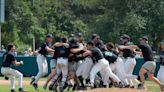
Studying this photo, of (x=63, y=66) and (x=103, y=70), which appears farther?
(x=103, y=70)

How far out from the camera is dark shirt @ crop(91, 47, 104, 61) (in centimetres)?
1906

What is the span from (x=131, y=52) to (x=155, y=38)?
24.7m

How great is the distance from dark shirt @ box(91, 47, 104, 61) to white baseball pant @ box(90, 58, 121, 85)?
0.45ft

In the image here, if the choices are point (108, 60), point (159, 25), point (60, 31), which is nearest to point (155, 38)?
point (159, 25)

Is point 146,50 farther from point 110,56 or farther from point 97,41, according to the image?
point 97,41

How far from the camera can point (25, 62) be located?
107ft

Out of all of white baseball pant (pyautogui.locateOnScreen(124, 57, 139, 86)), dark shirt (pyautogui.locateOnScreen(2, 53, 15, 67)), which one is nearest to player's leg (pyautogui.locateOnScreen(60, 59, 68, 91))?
dark shirt (pyautogui.locateOnScreen(2, 53, 15, 67))

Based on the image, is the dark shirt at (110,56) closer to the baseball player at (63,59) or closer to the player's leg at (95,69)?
the player's leg at (95,69)

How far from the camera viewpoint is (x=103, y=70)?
19656mm

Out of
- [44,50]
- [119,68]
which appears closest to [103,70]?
[119,68]

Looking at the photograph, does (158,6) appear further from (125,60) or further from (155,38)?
(125,60)

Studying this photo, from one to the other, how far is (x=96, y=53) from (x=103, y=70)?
87 cm

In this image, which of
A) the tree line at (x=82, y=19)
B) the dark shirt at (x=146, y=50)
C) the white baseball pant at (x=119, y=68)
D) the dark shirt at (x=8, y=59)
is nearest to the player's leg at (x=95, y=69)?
the dark shirt at (x=146, y=50)

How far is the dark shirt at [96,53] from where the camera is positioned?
1906 cm
